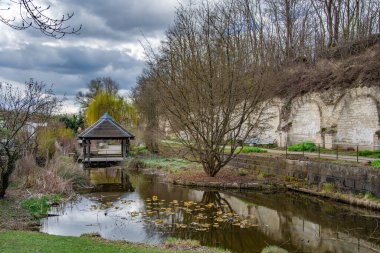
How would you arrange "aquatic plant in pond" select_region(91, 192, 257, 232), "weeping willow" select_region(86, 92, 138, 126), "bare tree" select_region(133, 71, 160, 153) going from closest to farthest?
1. "aquatic plant in pond" select_region(91, 192, 257, 232)
2. "bare tree" select_region(133, 71, 160, 153)
3. "weeping willow" select_region(86, 92, 138, 126)

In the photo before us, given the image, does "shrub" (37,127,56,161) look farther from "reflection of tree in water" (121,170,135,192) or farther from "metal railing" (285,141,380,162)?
"metal railing" (285,141,380,162)

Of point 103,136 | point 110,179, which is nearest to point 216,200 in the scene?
point 110,179

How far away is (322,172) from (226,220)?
625 centimetres

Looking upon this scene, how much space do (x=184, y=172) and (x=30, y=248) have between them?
14880 mm

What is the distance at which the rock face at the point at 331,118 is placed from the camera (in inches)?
828

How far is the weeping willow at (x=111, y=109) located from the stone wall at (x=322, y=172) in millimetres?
23783

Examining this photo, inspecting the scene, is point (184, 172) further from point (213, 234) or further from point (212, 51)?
point (213, 234)

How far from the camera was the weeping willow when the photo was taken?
143 feet

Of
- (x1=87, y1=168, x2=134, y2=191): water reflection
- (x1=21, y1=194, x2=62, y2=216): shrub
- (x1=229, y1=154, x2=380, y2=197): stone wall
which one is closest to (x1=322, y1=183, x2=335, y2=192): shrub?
(x1=229, y1=154, x2=380, y2=197): stone wall

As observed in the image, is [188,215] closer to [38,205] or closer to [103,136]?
[38,205]

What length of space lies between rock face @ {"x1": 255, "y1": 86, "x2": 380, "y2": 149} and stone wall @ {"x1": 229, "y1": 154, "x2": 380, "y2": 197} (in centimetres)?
267

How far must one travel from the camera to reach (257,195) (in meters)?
16.6

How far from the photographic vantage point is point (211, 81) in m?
19.0

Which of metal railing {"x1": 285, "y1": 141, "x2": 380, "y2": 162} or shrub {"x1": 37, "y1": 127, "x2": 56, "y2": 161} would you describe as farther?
shrub {"x1": 37, "y1": 127, "x2": 56, "y2": 161}
